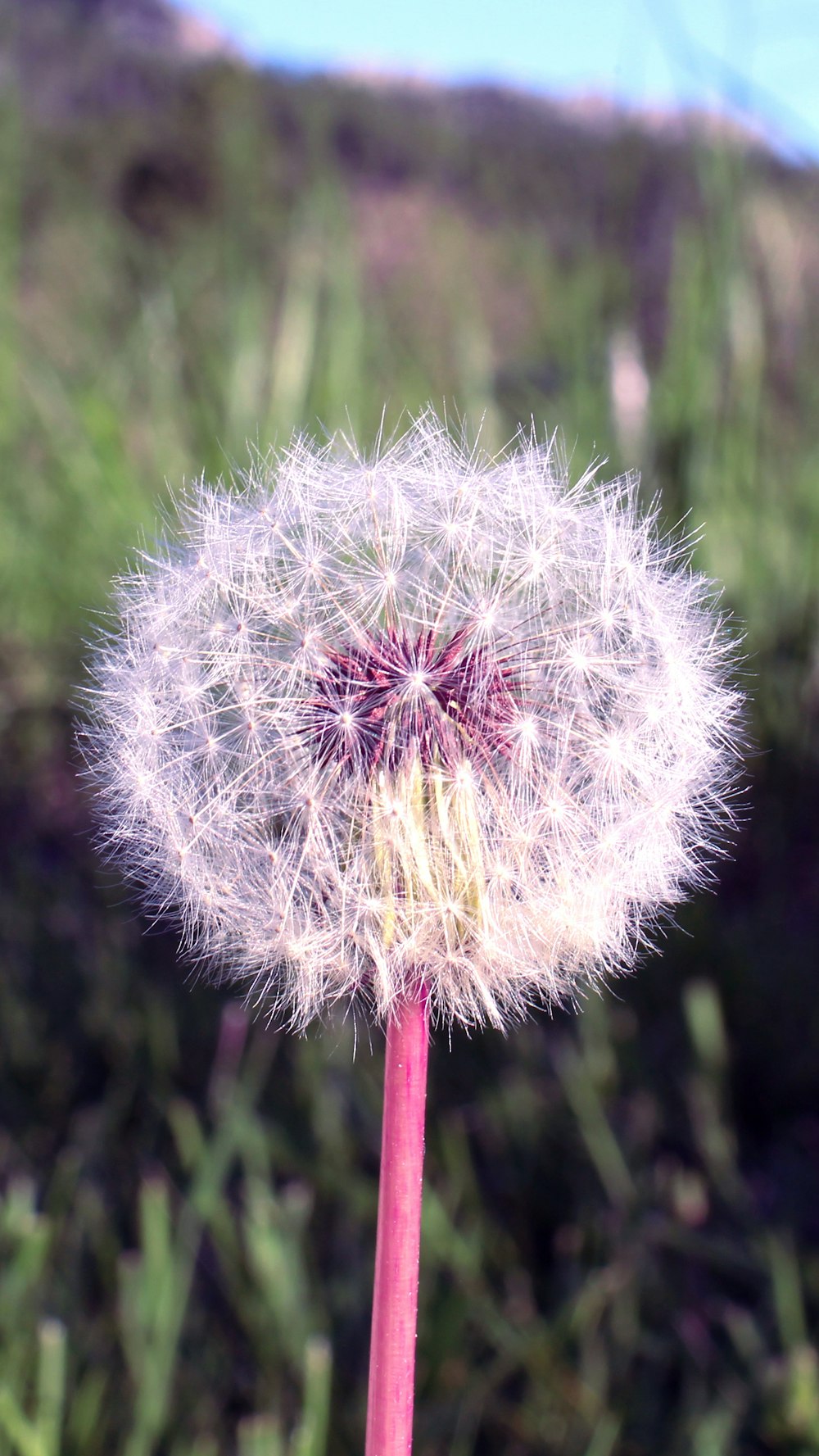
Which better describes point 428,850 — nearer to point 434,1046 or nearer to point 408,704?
point 408,704

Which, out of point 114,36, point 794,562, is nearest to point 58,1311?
point 794,562

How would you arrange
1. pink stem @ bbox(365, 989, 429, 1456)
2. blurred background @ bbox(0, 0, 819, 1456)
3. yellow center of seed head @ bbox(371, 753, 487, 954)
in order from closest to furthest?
pink stem @ bbox(365, 989, 429, 1456) → yellow center of seed head @ bbox(371, 753, 487, 954) → blurred background @ bbox(0, 0, 819, 1456)

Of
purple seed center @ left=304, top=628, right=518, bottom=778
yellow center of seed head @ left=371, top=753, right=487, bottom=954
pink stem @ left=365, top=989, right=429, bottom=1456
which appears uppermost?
purple seed center @ left=304, top=628, right=518, bottom=778

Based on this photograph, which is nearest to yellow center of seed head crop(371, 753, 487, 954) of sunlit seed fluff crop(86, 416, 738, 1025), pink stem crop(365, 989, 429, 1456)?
sunlit seed fluff crop(86, 416, 738, 1025)

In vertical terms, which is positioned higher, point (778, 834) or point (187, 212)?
point (187, 212)

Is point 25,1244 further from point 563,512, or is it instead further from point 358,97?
point 358,97

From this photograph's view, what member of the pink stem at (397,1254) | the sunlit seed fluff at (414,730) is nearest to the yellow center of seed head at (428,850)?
the sunlit seed fluff at (414,730)

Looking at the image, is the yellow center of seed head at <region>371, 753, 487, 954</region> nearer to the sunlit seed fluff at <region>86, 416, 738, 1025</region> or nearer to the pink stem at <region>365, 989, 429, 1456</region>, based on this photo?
the sunlit seed fluff at <region>86, 416, 738, 1025</region>
